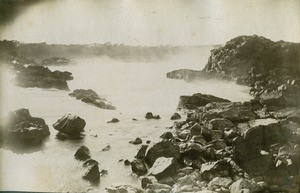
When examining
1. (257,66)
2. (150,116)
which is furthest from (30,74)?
(257,66)

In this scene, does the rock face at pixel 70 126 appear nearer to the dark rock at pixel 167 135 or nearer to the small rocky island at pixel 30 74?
the small rocky island at pixel 30 74

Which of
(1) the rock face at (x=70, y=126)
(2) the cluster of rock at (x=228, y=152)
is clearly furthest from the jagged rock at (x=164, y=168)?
(1) the rock face at (x=70, y=126)

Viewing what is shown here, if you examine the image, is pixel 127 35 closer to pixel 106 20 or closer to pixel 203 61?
pixel 106 20

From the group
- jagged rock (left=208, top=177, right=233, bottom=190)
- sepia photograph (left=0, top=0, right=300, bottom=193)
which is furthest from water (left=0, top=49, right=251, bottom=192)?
jagged rock (left=208, top=177, right=233, bottom=190)

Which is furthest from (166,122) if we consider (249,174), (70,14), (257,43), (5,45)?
(5,45)

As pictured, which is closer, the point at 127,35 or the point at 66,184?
the point at 66,184
